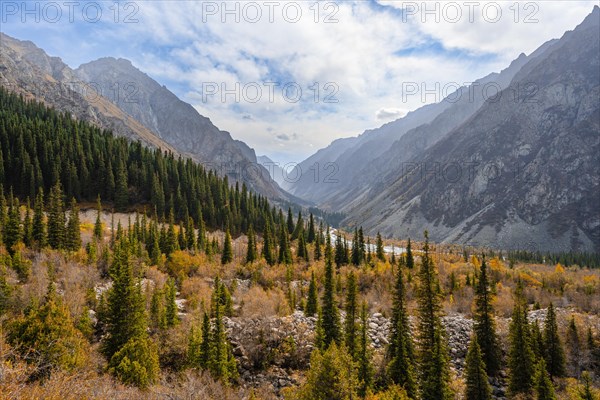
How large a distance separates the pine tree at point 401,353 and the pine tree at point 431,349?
0.72 m

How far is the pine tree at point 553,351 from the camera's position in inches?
1158

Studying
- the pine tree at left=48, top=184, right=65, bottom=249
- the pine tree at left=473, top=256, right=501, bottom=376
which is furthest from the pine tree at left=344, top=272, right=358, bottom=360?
the pine tree at left=48, top=184, right=65, bottom=249

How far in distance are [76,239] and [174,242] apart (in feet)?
45.8

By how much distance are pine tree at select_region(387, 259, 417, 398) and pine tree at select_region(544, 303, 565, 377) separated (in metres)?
13.8

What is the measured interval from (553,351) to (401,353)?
16.4 metres

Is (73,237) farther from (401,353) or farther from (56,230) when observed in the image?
(401,353)

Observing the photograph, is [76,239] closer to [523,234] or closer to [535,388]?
[535,388]

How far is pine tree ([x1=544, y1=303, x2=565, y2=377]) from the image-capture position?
29.4 metres

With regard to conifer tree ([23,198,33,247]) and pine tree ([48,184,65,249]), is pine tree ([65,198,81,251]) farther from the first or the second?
conifer tree ([23,198,33,247])

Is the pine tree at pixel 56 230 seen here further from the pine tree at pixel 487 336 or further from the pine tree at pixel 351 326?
the pine tree at pixel 487 336

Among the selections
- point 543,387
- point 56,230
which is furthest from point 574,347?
point 56,230

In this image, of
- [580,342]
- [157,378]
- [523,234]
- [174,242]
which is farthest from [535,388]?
[523,234]

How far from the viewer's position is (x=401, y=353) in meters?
23.2

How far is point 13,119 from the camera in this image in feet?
339
